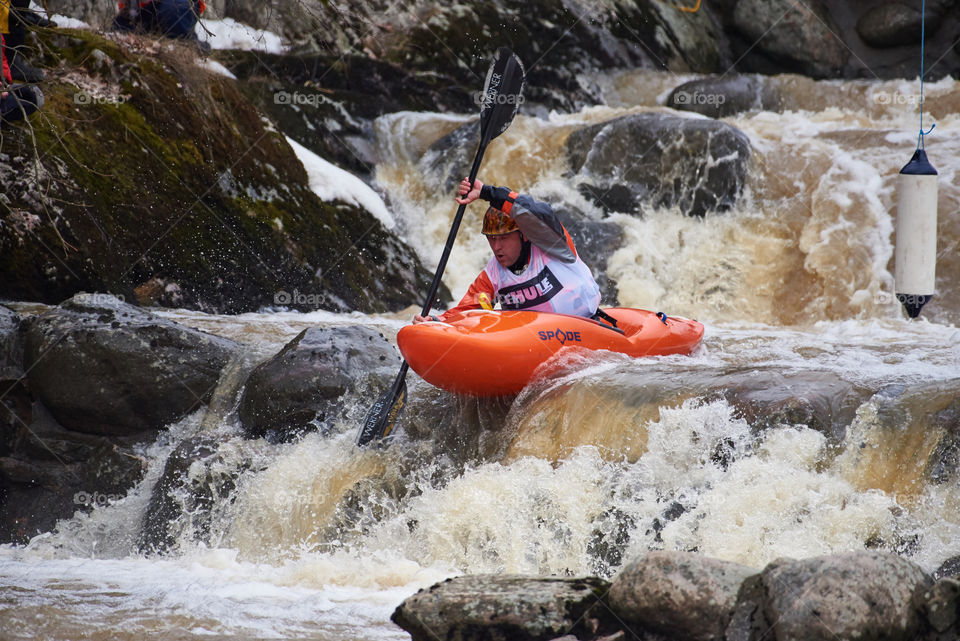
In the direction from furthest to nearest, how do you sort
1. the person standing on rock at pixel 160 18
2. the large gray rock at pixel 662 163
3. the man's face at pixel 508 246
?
the large gray rock at pixel 662 163 → the person standing on rock at pixel 160 18 → the man's face at pixel 508 246

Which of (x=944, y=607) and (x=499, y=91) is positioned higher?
(x=499, y=91)

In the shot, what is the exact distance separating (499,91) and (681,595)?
11.6 ft

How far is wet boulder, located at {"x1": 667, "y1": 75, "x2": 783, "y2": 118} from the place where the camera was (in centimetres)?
1091

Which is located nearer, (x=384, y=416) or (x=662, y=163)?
(x=384, y=416)

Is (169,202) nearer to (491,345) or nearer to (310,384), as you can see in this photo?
(310,384)

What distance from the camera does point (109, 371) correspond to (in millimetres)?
4914

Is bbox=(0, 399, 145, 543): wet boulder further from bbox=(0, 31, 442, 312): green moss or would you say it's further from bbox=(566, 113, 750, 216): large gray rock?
bbox=(566, 113, 750, 216): large gray rock

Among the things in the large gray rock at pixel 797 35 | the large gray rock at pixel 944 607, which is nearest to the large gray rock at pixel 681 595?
the large gray rock at pixel 944 607

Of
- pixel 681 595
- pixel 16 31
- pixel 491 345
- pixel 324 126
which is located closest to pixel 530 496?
pixel 491 345

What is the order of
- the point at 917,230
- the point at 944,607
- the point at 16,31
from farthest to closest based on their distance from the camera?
the point at 16,31
the point at 917,230
the point at 944,607

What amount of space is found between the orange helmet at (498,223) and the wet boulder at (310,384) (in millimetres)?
920

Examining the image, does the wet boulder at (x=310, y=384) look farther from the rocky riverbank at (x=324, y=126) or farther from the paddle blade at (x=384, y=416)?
the rocky riverbank at (x=324, y=126)

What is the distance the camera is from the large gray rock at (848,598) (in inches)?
83.5

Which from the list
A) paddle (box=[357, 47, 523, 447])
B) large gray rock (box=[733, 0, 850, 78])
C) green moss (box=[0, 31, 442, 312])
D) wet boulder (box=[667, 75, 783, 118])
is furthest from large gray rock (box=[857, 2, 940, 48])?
paddle (box=[357, 47, 523, 447])
